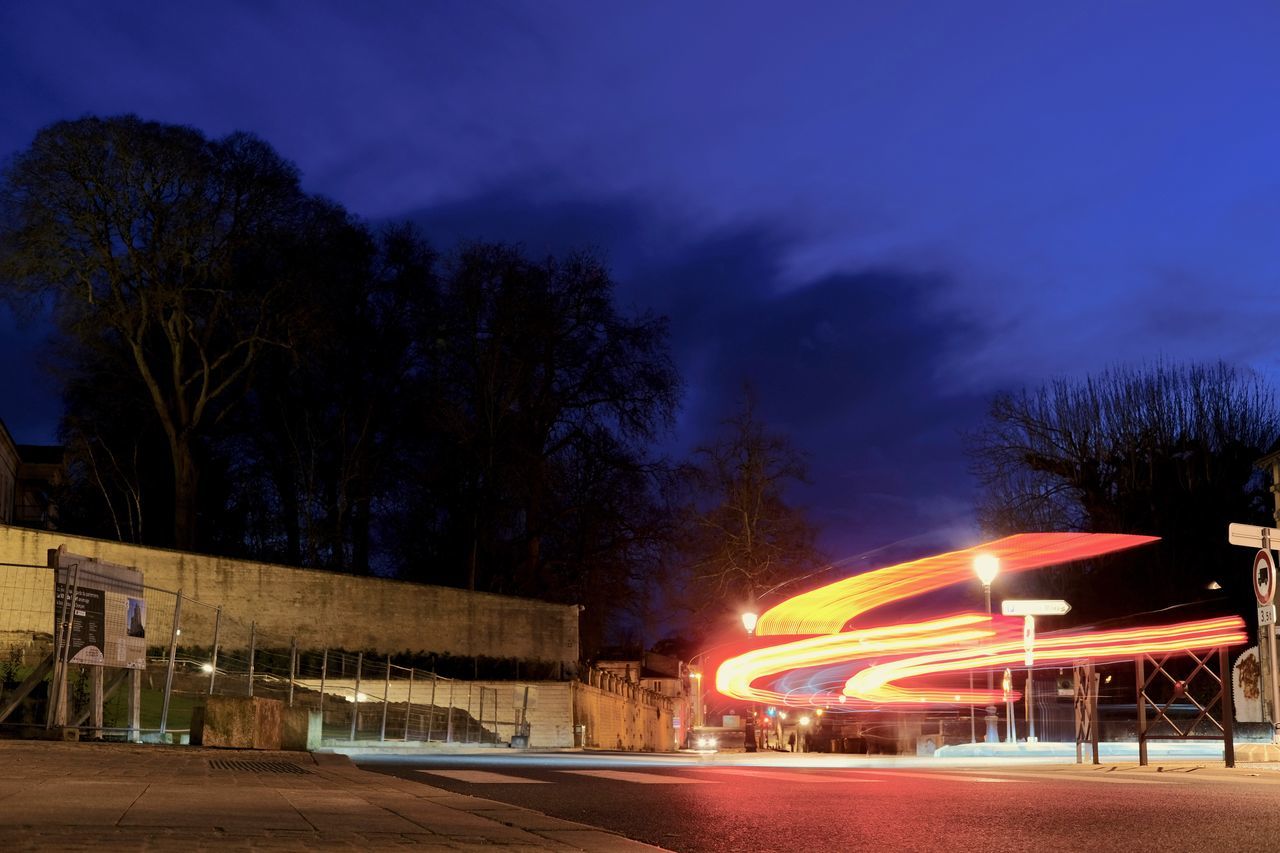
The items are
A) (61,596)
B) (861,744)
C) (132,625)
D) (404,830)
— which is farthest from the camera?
(861,744)

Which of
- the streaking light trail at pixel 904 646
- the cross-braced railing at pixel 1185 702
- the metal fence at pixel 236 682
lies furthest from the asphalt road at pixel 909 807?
the metal fence at pixel 236 682

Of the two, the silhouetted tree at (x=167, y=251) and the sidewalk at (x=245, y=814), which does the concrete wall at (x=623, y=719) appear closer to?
the silhouetted tree at (x=167, y=251)

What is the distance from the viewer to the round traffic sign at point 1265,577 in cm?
1800

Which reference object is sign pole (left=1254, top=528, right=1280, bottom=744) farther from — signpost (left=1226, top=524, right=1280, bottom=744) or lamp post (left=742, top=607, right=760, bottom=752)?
lamp post (left=742, top=607, right=760, bottom=752)

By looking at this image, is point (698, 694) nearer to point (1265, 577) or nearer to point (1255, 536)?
point (1255, 536)

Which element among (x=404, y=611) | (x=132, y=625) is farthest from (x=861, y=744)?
(x=132, y=625)

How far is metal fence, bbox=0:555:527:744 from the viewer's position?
24.4m

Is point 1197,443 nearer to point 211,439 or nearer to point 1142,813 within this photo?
point 211,439

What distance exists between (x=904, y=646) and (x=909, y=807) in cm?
1799

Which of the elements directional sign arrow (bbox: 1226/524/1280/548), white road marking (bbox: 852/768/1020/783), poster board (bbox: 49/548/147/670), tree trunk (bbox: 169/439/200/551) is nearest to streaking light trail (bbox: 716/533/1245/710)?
directional sign arrow (bbox: 1226/524/1280/548)

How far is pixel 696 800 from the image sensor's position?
11883 millimetres

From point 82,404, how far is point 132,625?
114ft

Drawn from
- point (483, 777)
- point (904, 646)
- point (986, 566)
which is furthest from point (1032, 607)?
point (483, 777)

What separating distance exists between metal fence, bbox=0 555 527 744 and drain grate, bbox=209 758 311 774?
5304mm
